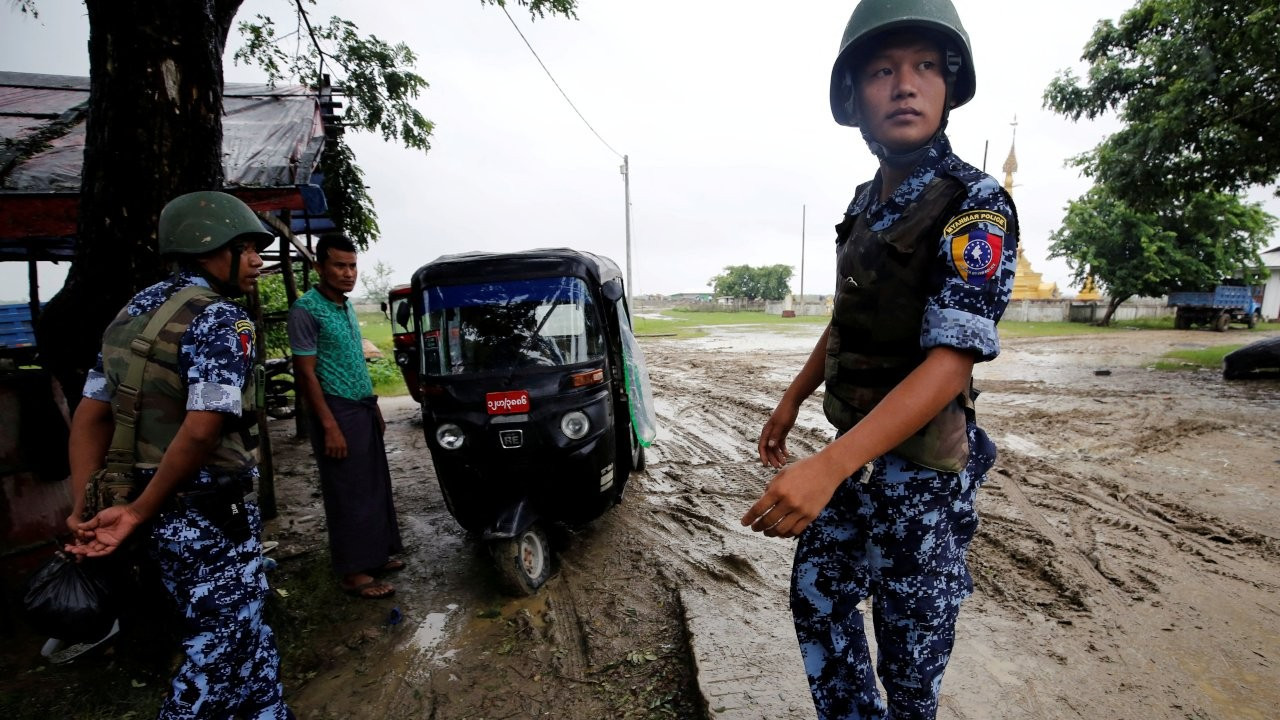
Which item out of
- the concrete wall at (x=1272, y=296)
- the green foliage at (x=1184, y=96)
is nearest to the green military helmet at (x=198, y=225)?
the green foliage at (x=1184, y=96)

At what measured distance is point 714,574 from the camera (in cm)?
352

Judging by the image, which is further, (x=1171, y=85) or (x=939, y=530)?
(x=1171, y=85)

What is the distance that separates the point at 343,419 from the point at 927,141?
10.9 ft

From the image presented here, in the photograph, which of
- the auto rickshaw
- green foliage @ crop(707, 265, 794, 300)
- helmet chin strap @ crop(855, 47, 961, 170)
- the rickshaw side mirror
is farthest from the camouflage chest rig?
green foliage @ crop(707, 265, 794, 300)

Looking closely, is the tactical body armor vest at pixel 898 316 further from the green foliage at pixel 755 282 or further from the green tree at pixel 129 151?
the green foliage at pixel 755 282

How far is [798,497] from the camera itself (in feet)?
3.56

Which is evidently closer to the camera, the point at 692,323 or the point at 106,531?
the point at 106,531

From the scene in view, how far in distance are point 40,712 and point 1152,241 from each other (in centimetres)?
3475

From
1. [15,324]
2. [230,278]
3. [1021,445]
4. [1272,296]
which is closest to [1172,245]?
[1272,296]

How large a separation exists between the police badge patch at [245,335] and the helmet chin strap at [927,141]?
2042 mm

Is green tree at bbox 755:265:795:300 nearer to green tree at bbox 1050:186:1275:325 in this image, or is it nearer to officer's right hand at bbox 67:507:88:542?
green tree at bbox 1050:186:1275:325

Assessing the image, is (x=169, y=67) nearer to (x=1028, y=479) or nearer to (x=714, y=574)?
(x=714, y=574)

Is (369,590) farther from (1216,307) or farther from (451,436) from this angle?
(1216,307)

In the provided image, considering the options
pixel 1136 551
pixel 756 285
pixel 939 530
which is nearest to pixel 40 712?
pixel 939 530
